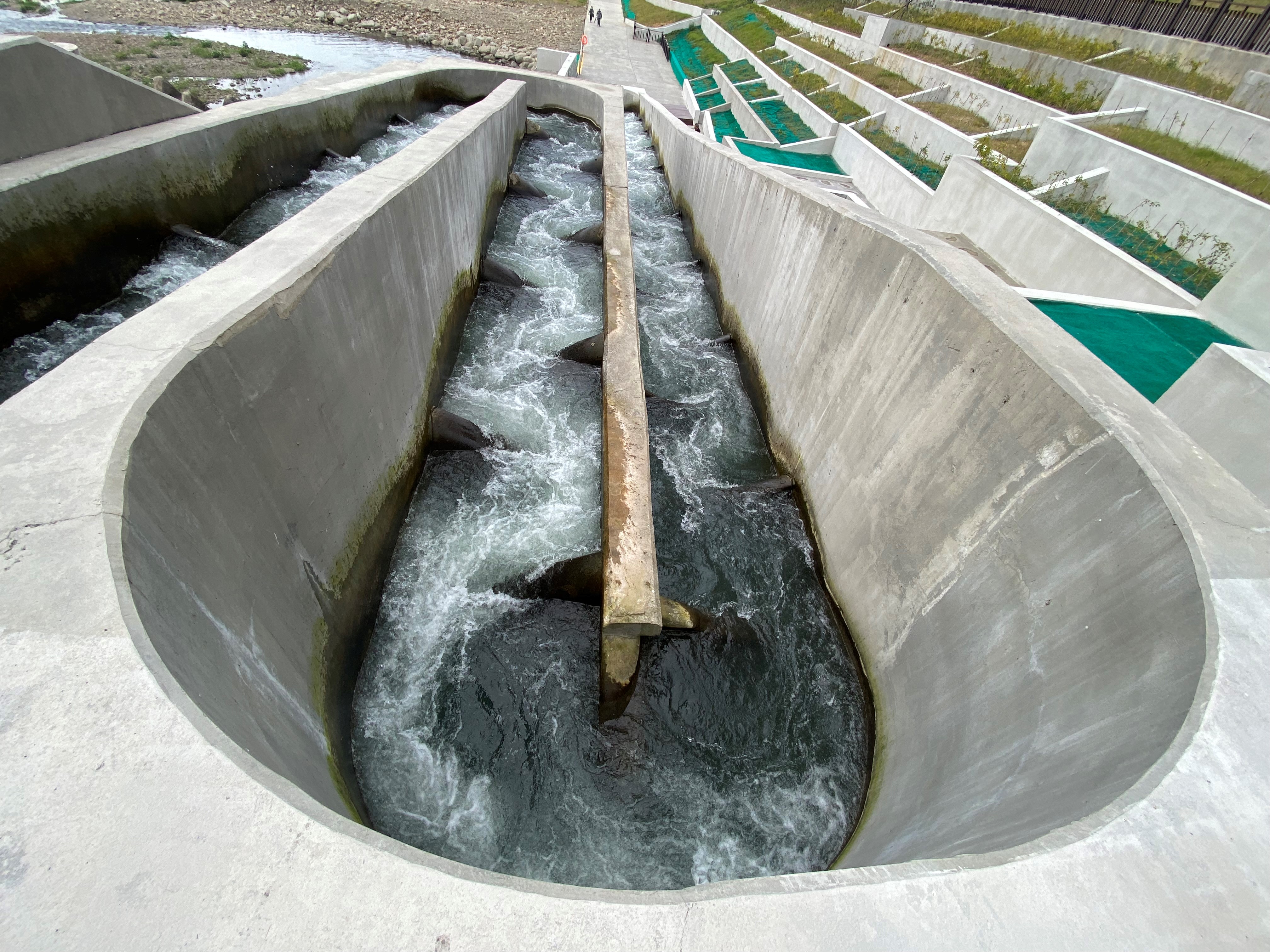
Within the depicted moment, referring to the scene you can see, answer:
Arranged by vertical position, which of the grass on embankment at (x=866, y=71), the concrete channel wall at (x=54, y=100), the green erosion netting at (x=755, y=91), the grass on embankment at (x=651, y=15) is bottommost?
the concrete channel wall at (x=54, y=100)

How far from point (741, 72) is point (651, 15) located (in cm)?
2110

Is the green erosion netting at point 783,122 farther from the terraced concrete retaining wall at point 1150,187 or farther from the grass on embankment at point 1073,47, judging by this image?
the terraced concrete retaining wall at point 1150,187

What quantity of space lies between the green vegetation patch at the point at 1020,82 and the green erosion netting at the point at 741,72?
20.7 ft

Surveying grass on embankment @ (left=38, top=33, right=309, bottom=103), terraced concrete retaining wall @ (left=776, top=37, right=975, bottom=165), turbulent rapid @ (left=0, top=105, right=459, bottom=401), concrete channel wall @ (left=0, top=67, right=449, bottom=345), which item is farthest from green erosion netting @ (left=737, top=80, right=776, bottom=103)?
concrete channel wall @ (left=0, top=67, right=449, bottom=345)

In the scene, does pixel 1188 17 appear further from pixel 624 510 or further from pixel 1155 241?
pixel 624 510

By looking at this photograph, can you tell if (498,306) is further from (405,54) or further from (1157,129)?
(405,54)

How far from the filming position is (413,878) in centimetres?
184

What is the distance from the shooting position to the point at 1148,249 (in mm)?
9219

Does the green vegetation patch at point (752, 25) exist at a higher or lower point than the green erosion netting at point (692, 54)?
higher

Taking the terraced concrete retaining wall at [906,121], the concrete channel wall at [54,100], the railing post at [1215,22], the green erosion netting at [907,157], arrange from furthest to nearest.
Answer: the railing post at [1215,22]
the green erosion netting at [907,157]
the terraced concrete retaining wall at [906,121]
the concrete channel wall at [54,100]

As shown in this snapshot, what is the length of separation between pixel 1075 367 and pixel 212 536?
5497mm

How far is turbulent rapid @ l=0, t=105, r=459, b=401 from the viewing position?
5.89m

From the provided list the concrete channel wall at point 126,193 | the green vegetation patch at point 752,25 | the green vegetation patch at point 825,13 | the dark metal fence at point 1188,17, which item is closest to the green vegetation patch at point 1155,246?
the dark metal fence at point 1188,17

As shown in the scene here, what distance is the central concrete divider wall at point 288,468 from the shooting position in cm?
275
